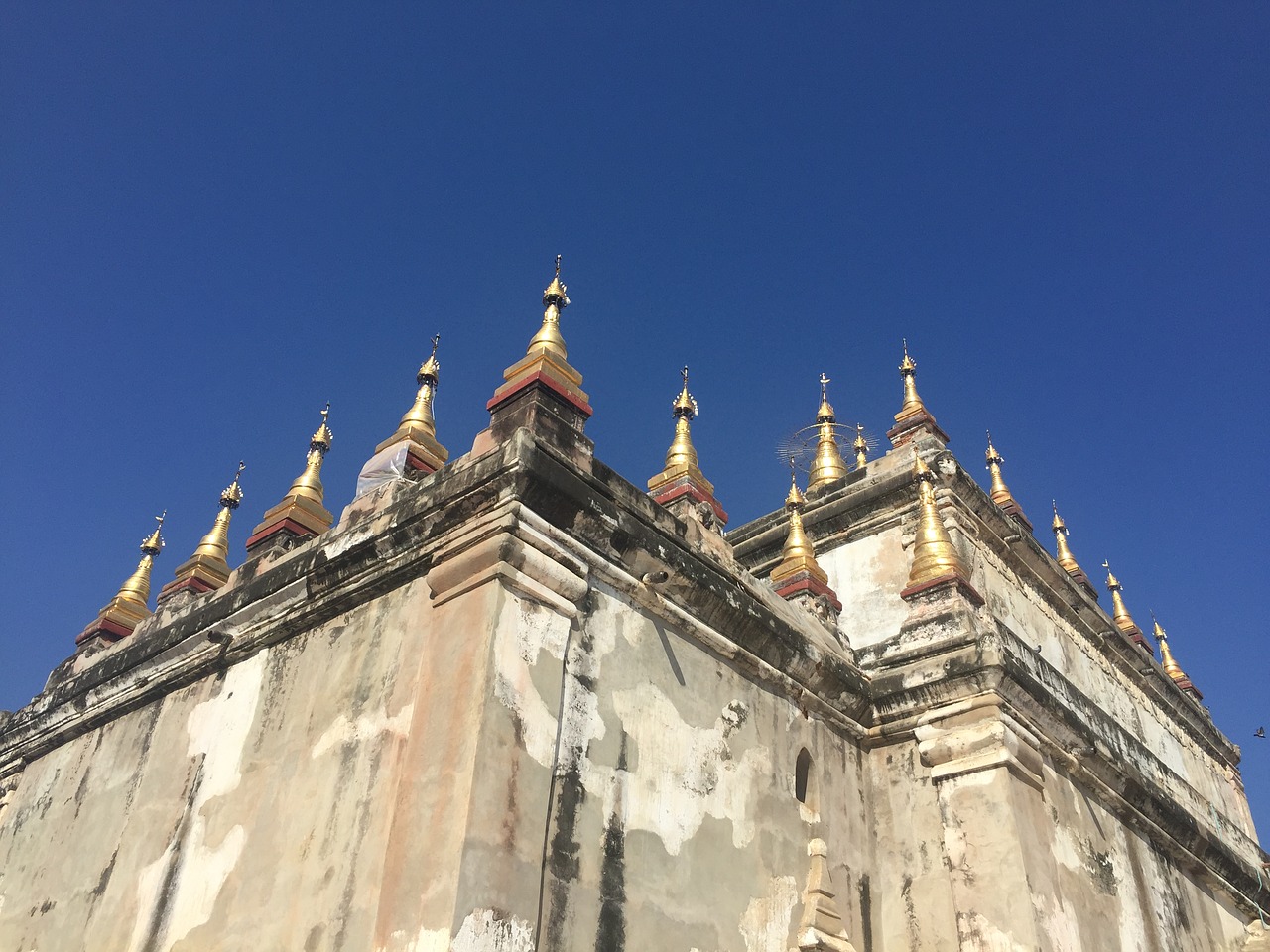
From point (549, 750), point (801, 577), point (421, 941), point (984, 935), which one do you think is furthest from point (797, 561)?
point (421, 941)

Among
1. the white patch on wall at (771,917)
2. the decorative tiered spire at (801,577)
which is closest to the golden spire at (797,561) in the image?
the decorative tiered spire at (801,577)

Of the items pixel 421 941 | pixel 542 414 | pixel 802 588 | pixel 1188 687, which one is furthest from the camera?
pixel 1188 687

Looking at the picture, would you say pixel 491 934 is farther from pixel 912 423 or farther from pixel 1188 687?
pixel 1188 687

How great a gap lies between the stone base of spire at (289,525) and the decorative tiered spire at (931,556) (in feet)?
21.5

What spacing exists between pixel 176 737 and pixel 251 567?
172 cm

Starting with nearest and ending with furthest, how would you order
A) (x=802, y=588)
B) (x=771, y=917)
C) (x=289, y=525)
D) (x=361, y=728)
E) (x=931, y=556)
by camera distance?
(x=361, y=728) < (x=771, y=917) < (x=289, y=525) < (x=802, y=588) < (x=931, y=556)

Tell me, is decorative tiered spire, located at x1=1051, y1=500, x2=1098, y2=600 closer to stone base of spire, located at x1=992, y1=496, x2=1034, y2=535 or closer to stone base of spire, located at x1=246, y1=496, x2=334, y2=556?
stone base of spire, located at x1=992, y1=496, x2=1034, y2=535

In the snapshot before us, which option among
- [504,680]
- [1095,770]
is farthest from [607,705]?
[1095,770]

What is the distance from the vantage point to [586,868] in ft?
24.7

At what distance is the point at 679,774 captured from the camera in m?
8.73

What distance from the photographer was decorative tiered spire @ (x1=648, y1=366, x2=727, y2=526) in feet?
43.7

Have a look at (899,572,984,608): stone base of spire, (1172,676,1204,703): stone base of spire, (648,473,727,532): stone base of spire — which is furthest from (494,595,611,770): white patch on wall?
(1172,676,1204,703): stone base of spire

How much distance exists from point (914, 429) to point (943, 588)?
18.4 feet

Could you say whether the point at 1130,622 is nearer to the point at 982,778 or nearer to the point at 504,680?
the point at 982,778
